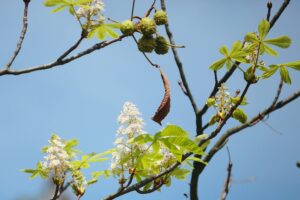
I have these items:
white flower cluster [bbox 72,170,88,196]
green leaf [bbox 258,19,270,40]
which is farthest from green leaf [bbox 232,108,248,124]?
white flower cluster [bbox 72,170,88,196]

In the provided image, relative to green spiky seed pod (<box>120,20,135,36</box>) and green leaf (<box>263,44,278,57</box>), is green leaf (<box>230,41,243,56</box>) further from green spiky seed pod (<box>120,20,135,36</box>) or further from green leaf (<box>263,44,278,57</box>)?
green spiky seed pod (<box>120,20,135,36</box>)

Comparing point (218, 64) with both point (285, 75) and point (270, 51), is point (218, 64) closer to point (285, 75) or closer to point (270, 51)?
point (270, 51)

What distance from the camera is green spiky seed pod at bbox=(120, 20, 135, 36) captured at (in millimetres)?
3578

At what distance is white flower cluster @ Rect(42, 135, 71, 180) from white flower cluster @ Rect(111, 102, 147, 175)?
16.5 inches

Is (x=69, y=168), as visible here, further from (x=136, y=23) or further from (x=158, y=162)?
(x=136, y=23)

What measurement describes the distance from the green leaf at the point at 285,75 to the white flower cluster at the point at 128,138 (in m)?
1.25

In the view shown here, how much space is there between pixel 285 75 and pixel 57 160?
2.04 meters

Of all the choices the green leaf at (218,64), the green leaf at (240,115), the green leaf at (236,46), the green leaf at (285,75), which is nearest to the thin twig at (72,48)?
the green leaf at (218,64)

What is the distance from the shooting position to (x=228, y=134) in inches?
128

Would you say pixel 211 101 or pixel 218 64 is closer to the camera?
pixel 218 64

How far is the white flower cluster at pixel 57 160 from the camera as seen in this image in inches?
150

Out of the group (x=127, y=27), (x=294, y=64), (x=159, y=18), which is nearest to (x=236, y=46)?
(x=294, y=64)

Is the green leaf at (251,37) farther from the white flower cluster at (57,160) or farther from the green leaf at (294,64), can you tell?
the white flower cluster at (57,160)

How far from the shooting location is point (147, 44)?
12.0 feet
